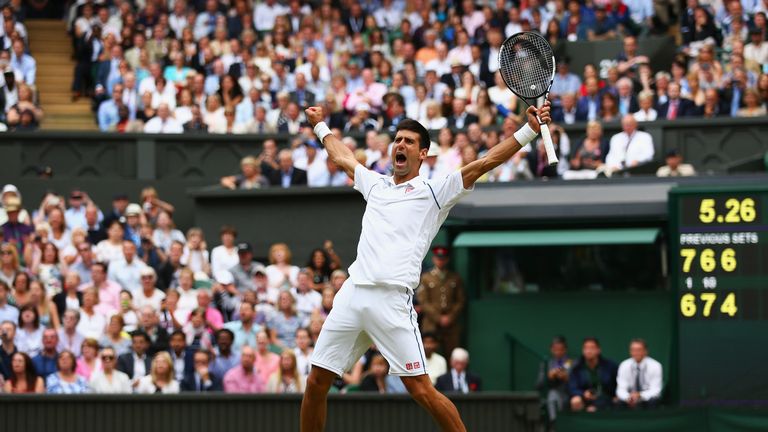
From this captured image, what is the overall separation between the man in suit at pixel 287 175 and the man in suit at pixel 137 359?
15.2ft

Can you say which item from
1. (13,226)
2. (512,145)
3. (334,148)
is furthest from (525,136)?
(13,226)

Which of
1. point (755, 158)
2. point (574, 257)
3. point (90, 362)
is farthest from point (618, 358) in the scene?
point (90, 362)

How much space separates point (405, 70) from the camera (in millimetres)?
22641

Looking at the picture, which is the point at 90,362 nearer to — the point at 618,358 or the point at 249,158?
the point at 249,158

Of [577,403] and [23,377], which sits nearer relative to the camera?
[23,377]

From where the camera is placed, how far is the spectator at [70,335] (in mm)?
17438

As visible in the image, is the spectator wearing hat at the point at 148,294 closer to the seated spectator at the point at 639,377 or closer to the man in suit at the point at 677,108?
the seated spectator at the point at 639,377

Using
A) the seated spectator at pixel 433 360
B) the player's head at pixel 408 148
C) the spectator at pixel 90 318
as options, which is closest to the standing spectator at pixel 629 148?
the seated spectator at pixel 433 360

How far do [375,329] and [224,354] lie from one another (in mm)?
7564

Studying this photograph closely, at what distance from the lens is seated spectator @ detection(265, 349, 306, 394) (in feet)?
53.6

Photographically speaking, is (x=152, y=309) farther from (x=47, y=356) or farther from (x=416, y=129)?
(x=416, y=129)

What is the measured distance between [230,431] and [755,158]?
8.27 meters

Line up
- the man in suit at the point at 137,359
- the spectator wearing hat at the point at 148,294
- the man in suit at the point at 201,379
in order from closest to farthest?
the man in suit at the point at 201,379
the man in suit at the point at 137,359
the spectator wearing hat at the point at 148,294

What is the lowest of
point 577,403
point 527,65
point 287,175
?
point 577,403
